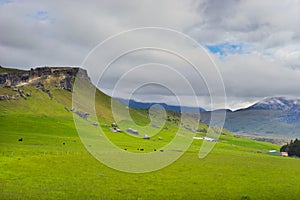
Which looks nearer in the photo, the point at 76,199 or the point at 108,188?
the point at 76,199

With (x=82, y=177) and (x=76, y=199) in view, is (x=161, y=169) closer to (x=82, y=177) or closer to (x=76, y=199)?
(x=82, y=177)

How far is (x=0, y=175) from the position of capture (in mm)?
42094

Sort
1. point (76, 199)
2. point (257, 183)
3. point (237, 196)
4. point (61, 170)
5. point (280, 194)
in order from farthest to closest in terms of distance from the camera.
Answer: point (61, 170)
point (257, 183)
point (280, 194)
point (237, 196)
point (76, 199)

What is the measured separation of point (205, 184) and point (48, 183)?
20.0 metres

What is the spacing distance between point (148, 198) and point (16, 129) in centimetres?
14190

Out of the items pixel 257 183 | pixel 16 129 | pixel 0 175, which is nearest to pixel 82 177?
pixel 0 175

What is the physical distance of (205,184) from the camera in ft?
138

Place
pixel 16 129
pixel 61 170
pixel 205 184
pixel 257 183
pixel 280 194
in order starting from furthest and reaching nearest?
pixel 16 129 → pixel 61 170 → pixel 257 183 → pixel 205 184 → pixel 280 194

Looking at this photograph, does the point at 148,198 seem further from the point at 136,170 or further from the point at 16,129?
the point at 16,129

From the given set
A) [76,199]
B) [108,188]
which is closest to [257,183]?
[108,188]

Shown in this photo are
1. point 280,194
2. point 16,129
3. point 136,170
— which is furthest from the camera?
point 16,129

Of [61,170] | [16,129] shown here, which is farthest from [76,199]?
[16,129]

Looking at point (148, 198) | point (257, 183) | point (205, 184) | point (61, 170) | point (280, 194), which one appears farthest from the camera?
point (61, 170)

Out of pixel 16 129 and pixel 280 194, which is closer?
pixel 280 194
